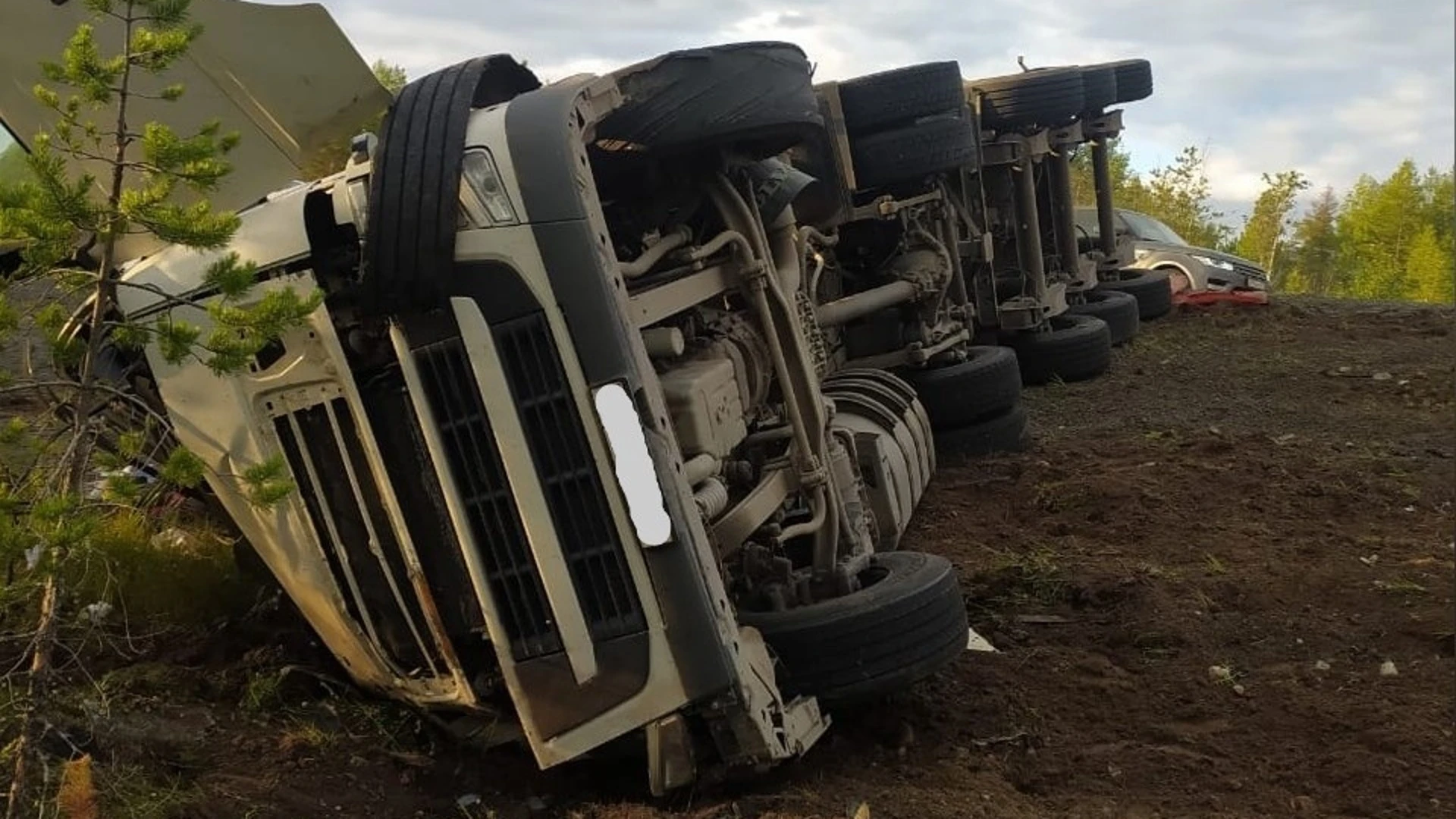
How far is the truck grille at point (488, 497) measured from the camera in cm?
299

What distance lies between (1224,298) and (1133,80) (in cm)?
242

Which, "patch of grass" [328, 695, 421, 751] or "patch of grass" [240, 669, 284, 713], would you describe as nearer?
"patch of grass" [328, 695, 421, 751]

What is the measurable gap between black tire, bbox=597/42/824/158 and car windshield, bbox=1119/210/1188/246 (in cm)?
1272

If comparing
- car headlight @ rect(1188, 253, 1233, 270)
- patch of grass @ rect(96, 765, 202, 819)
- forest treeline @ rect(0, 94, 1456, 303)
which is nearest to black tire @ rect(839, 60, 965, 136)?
patch of grass @ rect(96, 765, 202, 819)

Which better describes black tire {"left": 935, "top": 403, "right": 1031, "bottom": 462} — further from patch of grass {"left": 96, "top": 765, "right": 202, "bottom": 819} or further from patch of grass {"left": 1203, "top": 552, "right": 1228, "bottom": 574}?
patch of grass {"left": 96, "top": 765, "right": 202, "bottom": 819}

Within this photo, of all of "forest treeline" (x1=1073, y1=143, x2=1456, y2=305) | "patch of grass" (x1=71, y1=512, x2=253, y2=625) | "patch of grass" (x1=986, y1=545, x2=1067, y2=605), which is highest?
"patch of grass" (x1=71, y1=512, x2=253, y2=625)

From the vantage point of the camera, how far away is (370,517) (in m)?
3.12

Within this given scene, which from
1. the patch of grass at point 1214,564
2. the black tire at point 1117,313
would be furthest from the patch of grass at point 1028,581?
the black tire at point 1117,313

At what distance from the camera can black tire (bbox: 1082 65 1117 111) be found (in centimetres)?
1117

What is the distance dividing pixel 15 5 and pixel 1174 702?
12.2ft

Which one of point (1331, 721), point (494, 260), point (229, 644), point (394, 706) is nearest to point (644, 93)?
point (494, 260)

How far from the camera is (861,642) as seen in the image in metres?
3.47

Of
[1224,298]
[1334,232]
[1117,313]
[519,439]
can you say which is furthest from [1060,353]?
[1334,232]

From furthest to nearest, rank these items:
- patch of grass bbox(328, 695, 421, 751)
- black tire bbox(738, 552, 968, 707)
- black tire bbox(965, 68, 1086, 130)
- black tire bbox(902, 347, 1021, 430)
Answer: black tire bbox(965, 68, 1086, 130), black tire bbox(902, 347, 1021, 430), patch of grass bbox(328, 695, 421, 751), black tire bbox(738, 552, 968, 707)
